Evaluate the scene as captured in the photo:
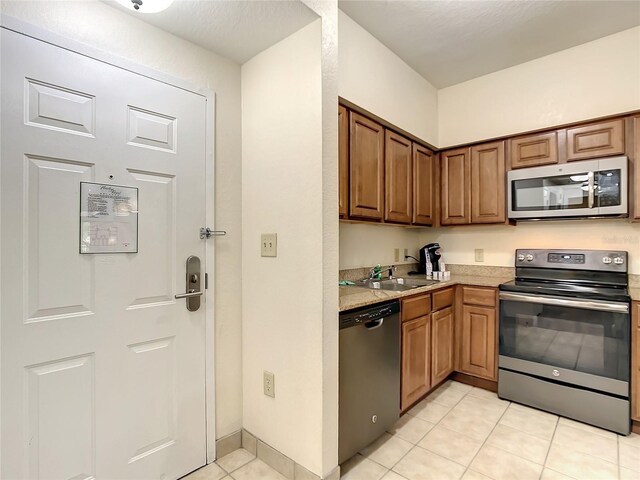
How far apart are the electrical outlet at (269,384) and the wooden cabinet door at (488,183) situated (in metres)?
2.20

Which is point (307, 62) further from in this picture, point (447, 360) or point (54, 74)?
point (447, 360)

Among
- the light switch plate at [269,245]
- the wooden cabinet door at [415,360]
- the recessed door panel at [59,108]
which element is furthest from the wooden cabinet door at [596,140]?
the recessed door panel at [59,108]

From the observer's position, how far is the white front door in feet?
4.04

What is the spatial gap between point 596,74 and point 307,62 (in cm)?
242

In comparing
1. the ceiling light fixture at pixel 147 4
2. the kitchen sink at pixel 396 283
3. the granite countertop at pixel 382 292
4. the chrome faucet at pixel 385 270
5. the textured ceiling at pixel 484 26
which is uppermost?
the textured ceiling at pixel 484 26

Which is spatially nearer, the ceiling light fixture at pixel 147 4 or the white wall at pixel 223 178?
the ceiling light fixture at pixel 147 4

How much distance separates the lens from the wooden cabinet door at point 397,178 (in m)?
2.44

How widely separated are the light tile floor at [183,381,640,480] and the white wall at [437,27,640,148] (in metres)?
2.27

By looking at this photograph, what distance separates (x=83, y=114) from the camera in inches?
54.2

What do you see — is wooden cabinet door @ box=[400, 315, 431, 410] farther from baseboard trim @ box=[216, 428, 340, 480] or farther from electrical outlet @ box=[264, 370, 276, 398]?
electrical outlet @ box=[264, 370, 276, 398]

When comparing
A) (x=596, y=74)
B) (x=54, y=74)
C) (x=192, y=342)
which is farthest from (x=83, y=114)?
(x=596, y=74)

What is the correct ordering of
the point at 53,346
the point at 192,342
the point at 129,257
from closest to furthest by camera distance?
the point at 53,346 < the point at 129,257 < the point at 192,342

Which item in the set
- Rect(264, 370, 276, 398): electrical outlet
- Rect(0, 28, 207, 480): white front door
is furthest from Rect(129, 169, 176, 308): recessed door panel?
Rect(264, 370, 276, 398): electrical outlet

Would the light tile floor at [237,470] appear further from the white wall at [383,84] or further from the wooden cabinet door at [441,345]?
the white wall at [383,84]
